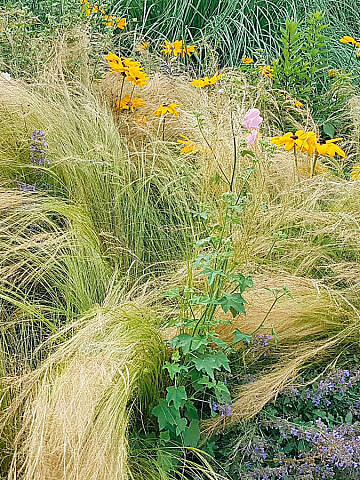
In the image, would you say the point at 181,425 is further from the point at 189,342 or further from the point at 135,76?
the point at 135,76

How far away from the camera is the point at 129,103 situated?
121 inches

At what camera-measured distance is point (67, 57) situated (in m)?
3.21

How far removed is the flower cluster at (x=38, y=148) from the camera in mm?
2443

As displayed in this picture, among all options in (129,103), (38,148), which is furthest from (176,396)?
(129,103)

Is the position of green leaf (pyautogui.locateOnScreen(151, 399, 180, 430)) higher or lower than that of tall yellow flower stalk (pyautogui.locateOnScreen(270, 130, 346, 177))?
lower

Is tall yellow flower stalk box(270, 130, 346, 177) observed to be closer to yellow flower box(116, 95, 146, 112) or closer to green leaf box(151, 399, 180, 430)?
yellow flower box(116, 95, 146, 112)

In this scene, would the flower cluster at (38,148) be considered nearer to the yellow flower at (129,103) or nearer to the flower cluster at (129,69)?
the flower cluster at (129,69)

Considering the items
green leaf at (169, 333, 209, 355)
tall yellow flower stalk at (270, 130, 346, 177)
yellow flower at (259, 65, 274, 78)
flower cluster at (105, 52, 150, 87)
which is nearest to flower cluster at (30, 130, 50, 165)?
flower cluster at (105, 52, 150, 87)

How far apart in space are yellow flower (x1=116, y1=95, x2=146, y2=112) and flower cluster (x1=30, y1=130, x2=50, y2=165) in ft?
2.08

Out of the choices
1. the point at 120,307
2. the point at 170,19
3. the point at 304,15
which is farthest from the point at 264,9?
the point at 120,307

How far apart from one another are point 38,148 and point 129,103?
742mm

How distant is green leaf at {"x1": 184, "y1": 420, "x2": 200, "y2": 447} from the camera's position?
5.44 feet

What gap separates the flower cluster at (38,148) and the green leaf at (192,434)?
119 centimetres

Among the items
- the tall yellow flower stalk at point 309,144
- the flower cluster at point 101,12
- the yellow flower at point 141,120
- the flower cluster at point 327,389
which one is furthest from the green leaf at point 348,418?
the flower cluster at point 101,12
